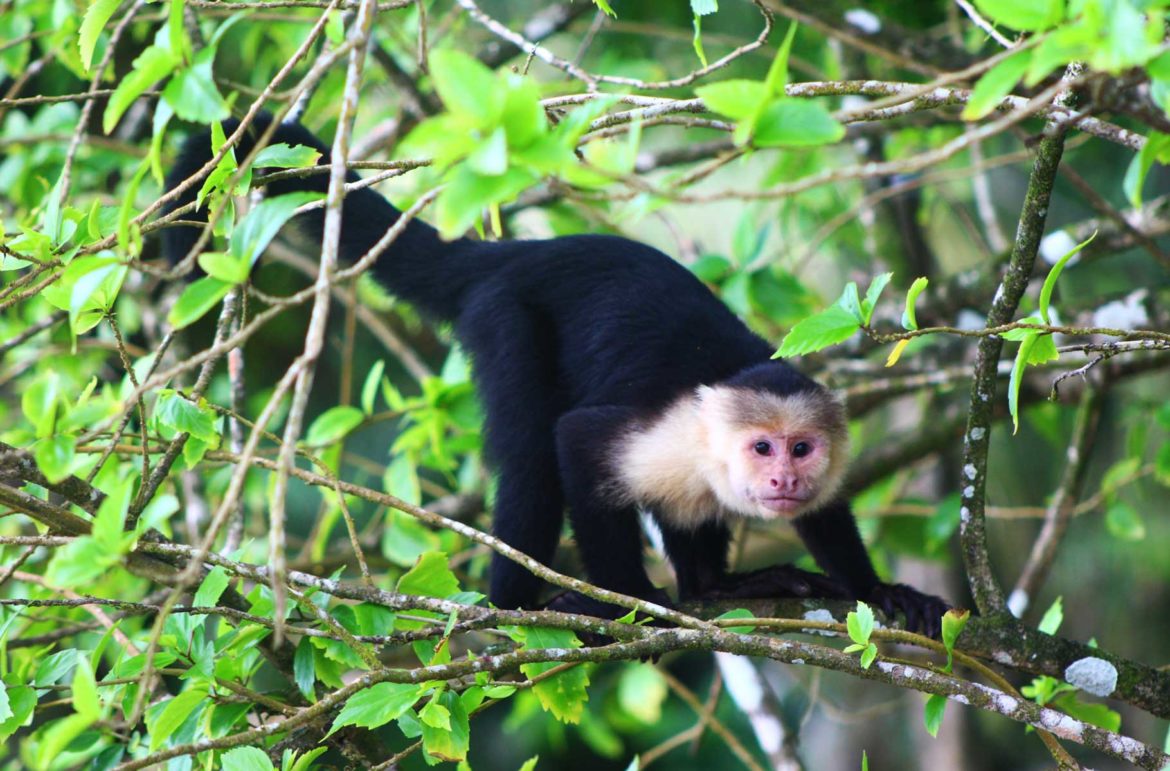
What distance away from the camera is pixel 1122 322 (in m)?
4.30

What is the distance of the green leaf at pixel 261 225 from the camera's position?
5.56ft

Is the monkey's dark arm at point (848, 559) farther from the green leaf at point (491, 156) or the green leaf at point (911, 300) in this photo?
the green leaf at point (491, 156)

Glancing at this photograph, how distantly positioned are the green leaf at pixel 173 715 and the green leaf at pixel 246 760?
0.36 feet

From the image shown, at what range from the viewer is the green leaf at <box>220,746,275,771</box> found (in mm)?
2156

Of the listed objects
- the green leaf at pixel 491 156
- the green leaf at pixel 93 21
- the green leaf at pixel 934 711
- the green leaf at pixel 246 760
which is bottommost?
the green leaf at pixel 934 711

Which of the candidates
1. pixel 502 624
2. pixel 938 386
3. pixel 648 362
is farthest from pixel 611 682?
pixel 502 624

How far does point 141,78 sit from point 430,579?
1281 mm

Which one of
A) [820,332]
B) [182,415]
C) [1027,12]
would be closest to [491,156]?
[1027,12]

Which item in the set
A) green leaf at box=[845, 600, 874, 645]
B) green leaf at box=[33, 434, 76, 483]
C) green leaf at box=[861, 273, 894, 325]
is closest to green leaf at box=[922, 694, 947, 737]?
green leaf at box=[845, 600, 874, 645]

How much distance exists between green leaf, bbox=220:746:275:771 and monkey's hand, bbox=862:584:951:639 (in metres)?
1.77

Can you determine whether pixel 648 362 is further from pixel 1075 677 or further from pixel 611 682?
pixel 611 682

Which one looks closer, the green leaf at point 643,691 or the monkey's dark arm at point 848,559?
the monkey's dark arm at point 848,559

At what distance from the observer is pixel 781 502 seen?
11.4 feet

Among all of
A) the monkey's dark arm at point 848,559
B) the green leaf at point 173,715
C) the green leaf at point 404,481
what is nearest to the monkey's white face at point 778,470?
Result: the monkey's dark arm at point 848,559
